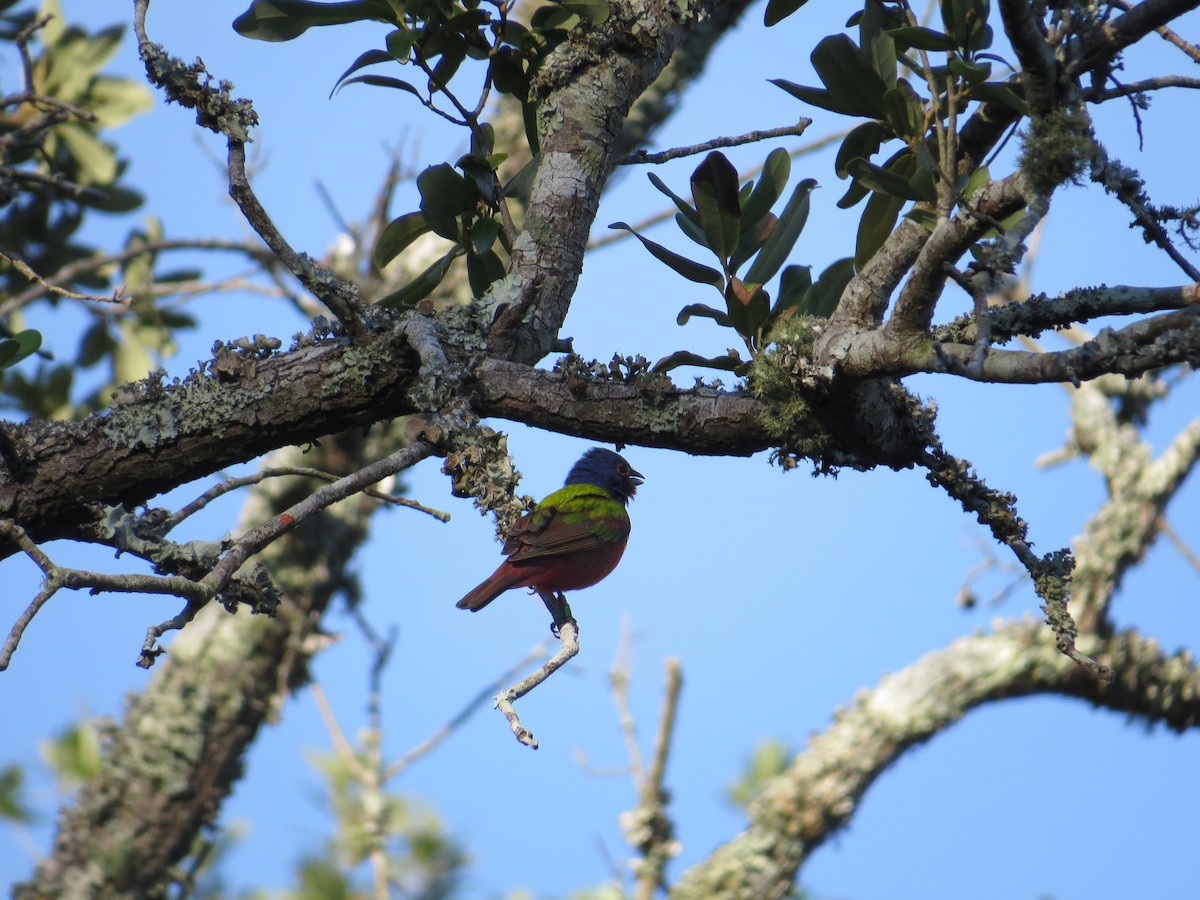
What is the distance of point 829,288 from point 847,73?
56cm

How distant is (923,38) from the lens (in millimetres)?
2137

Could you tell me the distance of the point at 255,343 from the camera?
2.55 m

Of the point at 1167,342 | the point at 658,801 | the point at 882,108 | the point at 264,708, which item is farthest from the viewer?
the point at 658,801

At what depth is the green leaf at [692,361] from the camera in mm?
2551

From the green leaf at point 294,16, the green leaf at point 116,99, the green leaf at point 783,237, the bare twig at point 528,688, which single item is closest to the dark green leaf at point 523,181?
the green leaf at point 294,16

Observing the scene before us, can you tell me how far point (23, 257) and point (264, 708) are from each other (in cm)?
265

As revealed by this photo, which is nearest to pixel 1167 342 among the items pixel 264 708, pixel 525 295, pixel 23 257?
pixel 525 295

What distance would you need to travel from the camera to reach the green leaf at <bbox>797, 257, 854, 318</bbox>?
2.74 metres

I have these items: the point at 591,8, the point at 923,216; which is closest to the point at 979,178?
the point at 923,216

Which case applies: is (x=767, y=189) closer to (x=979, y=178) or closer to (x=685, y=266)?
(x=685, y=266)

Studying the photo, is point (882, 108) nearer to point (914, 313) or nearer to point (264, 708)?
point (914, 313)

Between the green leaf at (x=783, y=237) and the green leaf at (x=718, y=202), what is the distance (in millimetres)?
75

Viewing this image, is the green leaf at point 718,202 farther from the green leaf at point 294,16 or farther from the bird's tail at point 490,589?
the bird's tail at point 490,589

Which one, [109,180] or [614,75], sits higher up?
[109,180]
